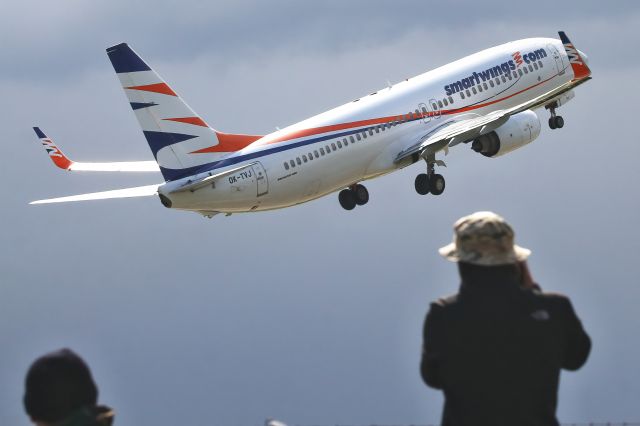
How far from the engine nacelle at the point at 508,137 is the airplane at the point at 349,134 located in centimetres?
5

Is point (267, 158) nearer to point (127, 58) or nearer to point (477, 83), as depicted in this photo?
point (127, 58)

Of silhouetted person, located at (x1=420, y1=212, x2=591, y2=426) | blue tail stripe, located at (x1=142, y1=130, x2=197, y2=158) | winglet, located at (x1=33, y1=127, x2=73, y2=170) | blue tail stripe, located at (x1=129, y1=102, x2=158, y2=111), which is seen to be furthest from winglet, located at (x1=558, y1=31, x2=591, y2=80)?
silhouetted person, located at (x1=420, y1=212, x2=591, y2=426)

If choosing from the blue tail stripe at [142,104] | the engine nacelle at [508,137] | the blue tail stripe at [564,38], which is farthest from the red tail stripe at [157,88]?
the blue tail stripe at [564,38]

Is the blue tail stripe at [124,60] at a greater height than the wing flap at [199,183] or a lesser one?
greater

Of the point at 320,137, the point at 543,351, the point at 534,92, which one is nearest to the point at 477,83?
the point at 534,92

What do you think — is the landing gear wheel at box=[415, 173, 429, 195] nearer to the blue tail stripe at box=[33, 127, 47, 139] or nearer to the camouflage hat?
the blue tail stripe at box=[33, 127, 47, 139]

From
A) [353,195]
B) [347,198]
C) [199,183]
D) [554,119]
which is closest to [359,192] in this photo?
[353,195]

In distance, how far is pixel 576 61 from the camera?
88.5 meters

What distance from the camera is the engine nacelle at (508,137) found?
8338 centimetres

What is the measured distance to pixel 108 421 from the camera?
15391 millimetres

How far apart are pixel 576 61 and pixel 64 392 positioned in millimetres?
75785

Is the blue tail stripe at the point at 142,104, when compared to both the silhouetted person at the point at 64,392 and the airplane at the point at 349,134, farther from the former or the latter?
the silhouetted person at the point at 64,392

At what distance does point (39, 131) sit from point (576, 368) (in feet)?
224

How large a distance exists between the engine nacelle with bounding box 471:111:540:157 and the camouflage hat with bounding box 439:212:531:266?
217ft
